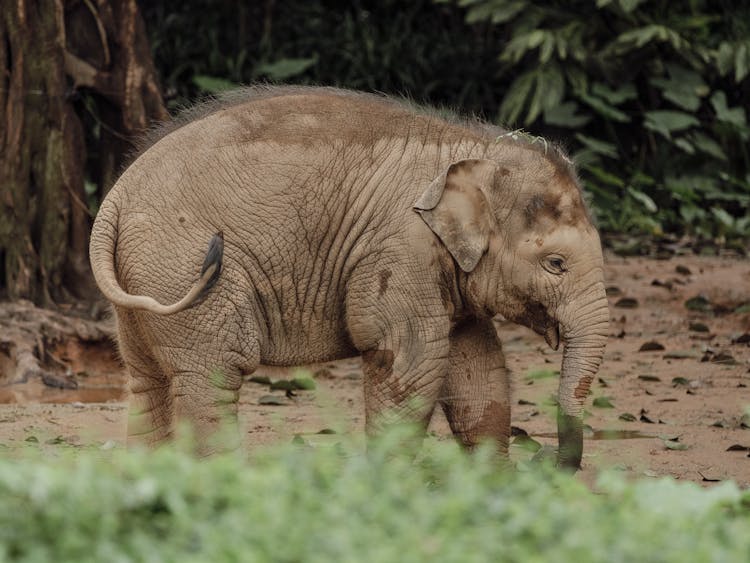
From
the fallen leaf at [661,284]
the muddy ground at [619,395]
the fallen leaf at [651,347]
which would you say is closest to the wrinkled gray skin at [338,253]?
the muddy ground at [619,395]

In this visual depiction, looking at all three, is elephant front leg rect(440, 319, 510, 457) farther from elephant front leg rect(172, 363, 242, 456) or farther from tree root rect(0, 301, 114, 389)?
tree root rect(0, 301, 114, 389)

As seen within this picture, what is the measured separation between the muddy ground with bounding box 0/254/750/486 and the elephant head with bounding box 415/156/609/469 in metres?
0.68

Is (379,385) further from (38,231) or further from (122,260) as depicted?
(38,231)

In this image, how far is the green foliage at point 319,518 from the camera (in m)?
3.49

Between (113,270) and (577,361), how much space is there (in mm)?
2081

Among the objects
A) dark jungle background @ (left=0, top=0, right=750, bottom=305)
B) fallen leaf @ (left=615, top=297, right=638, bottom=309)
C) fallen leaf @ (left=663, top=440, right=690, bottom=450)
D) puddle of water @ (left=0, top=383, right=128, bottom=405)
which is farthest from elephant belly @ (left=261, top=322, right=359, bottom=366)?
fallen leaf @ (left=615, top=297, right=638, bottom=309)

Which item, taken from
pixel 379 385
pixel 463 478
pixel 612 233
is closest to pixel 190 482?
pixel 463 478

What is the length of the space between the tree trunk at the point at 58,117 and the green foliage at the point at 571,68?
172 inches

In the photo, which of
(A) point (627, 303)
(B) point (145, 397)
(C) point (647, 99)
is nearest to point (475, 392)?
(B) point (145, 397)

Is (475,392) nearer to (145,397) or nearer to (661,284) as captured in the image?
(145,397)

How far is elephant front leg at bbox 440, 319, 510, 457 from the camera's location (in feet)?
22.8

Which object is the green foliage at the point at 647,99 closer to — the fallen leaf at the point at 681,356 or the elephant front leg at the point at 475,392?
the fallen leaf at the point at 681,356

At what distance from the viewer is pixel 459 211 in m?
6.54

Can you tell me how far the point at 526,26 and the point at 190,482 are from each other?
1238cm
